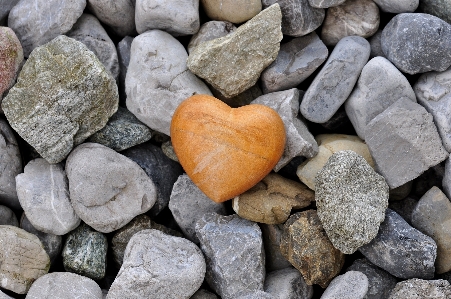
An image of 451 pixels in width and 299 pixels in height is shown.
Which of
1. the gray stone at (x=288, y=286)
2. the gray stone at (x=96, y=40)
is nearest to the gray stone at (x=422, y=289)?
the gray stone at (x=288, y=286)

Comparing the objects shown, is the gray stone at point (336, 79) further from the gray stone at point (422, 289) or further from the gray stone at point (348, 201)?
the gray stone at point (422, 289)

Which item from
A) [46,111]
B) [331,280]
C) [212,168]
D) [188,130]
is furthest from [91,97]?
[331,280]

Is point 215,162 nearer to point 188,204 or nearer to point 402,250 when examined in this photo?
point 188,204

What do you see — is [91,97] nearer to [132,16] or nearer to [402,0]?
[132,16]

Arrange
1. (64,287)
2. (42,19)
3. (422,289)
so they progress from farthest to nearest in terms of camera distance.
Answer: (42,19), (64,287), (422,289)

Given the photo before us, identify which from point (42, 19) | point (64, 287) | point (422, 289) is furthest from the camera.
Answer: point (42, 19)

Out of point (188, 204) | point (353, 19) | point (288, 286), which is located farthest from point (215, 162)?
point (353, 19)

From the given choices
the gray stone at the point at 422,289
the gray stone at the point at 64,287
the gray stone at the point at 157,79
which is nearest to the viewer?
the gray stone at the point at 422,289
